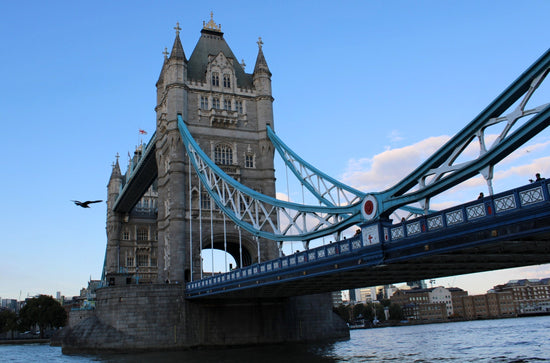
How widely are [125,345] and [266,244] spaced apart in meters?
13.7

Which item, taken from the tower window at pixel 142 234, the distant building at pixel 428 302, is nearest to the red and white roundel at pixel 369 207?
the tower window at pixel 142 234

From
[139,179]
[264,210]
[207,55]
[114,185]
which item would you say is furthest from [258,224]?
[114,185]

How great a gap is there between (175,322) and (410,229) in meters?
23.6

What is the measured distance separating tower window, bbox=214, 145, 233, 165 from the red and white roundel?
2522cm

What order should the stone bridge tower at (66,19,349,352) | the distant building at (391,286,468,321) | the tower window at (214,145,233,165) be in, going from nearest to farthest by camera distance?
1. the stone bridge tower at (66,19,349,352)
2. the tower window at (214,145,233,165)
3. the distant building at (391,286,468,321)

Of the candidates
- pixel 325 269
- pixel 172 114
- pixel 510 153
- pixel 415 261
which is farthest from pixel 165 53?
pixel 510 153

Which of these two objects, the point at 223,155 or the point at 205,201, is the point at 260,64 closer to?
the point at 223,155

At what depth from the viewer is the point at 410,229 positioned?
19.8 m

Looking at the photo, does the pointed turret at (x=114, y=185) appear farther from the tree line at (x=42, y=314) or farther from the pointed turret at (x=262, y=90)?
the pointed turret at (x=262, y=90)

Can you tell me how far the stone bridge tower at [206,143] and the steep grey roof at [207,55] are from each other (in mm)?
93

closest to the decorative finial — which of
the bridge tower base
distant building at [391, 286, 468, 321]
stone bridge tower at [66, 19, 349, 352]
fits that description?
stone bridge tower at [66, 19, 349, 352]

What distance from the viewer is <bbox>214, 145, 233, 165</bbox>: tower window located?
46.4 meters

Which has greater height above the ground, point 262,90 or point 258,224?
point 262,90

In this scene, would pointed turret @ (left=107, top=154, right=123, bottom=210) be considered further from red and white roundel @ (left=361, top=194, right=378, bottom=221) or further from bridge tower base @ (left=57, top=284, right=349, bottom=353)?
red and white roundel @ (left=361, top=194, right=378, bottom=221)
